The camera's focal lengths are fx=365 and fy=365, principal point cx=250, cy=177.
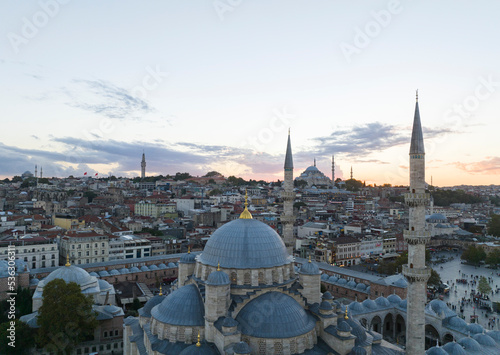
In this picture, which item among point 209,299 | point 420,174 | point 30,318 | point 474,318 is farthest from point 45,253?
point 474,318

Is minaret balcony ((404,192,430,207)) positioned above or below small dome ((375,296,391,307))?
above

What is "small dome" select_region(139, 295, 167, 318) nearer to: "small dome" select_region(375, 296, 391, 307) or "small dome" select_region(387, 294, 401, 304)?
"small dome" select_region(375, 296, 391, 307)

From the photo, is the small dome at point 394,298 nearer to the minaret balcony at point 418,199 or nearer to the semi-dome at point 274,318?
the minaret balcony at point 418,199

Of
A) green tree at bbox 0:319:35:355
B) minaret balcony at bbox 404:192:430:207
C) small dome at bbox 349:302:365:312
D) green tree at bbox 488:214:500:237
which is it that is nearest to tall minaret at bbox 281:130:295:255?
small dome at bbox 349:302:365:312

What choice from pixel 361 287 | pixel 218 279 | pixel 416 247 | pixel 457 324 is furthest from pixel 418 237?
pixel 361 287

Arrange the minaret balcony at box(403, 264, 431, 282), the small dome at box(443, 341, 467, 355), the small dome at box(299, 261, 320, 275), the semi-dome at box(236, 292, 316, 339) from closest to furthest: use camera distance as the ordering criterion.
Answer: the semi-dome at box(236, 292, 316, 339)
the minaret balcony at box(403, 264, 431, 282)
the small dome at box(299, 261, 320, 275)
the small dome at box(443, 341, 467, 355)

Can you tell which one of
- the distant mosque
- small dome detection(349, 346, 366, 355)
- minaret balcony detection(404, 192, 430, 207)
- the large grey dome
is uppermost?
the distant mosque

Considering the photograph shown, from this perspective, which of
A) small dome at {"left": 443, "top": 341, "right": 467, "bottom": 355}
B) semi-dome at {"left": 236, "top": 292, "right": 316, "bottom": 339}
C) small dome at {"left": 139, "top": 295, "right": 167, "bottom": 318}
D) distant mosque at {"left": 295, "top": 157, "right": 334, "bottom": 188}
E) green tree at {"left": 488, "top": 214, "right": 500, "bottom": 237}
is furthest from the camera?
distant mosque at {"left": 295, "top": 157, "right": 334, "bottom": 188}

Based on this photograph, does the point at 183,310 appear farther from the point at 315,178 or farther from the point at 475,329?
the point at 315,178
